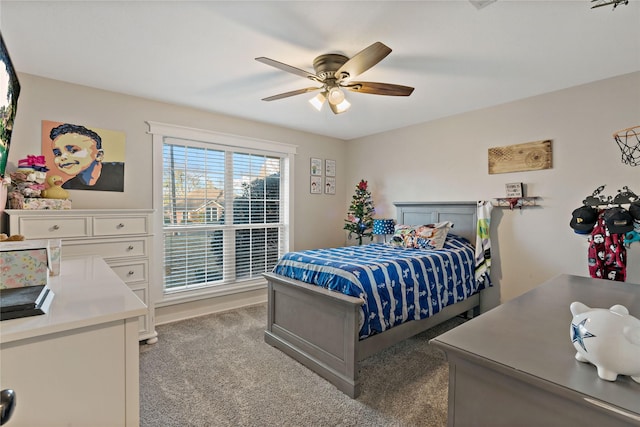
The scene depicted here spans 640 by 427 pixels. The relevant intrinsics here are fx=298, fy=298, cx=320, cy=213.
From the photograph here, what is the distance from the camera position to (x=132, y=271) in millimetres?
2678

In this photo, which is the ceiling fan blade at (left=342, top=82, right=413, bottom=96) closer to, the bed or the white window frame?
the bed

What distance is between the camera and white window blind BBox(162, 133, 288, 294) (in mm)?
3414

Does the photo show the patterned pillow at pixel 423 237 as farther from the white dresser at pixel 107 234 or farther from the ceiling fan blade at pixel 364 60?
the white dresser at pixel 107 234

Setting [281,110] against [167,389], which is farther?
[281,110]

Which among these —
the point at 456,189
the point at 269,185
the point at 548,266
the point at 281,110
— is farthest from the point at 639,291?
the point at 269,185

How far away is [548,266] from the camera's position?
2986mm

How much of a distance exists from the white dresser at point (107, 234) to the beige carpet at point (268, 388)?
0.62 m

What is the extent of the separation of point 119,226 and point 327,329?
2014mm

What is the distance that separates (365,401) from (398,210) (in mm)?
2714

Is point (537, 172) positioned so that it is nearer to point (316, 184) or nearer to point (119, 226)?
point (316, 184)

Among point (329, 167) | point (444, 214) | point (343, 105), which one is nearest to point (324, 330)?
point (343, 105)

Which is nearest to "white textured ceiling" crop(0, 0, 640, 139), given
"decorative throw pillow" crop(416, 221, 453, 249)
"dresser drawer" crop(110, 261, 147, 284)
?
"decorative throw pillow" crop(416, 221, 453, 249)

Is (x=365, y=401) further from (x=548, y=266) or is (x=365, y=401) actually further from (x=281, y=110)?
(x=281, y=110)

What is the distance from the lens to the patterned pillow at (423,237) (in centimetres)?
320
